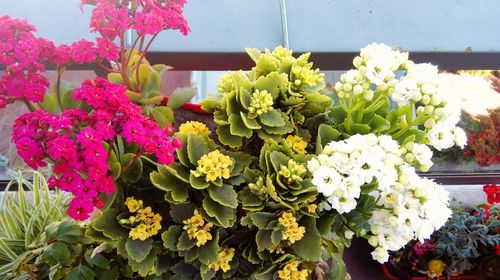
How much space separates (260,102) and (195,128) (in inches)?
7.6

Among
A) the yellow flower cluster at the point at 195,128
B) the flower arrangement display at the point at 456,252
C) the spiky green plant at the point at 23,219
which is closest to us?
→ the yellow flower cluster at the point at 195,128

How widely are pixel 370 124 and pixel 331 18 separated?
0.70 m

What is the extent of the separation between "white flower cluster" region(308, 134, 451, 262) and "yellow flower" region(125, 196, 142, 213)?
410mm

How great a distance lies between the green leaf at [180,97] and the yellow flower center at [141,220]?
27 centimetres

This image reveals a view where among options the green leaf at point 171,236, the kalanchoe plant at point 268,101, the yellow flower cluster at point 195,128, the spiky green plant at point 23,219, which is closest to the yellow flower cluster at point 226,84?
the kalanchoe plant at point 268,101

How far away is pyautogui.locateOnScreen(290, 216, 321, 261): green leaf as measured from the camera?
43.2 inches

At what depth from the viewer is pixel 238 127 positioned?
44.8 inches

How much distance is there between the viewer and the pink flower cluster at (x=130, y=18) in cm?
101

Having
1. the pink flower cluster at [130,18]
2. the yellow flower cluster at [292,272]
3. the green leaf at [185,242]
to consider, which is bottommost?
the yellow flower cluster at [292,272]

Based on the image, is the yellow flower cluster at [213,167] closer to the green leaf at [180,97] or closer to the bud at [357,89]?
the green leaf at [180,97]

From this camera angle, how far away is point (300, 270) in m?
1.18

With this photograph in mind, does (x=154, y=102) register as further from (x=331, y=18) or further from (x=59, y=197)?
(x=331, y=18)

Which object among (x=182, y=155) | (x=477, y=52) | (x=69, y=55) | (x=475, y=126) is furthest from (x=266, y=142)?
(x=475, y=126)

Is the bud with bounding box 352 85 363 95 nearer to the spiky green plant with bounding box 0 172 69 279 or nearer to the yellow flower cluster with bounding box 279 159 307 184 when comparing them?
the yellow flower cluster with bounding box 279 159 307 184
